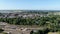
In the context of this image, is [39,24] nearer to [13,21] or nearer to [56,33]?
[13,21]

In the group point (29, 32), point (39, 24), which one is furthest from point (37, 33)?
point (39, 24)

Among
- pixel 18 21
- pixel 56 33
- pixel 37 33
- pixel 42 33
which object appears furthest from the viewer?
pixel 18 21

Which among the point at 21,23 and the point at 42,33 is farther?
the point at 21,23

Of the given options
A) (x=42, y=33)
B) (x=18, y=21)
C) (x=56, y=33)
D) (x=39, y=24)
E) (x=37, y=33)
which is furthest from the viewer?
(x=18, y=21)

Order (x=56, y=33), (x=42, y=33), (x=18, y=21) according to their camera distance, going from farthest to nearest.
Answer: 1. (x=18, y=21)
2. (x=56, y=33)
3. (x=42, y=33)

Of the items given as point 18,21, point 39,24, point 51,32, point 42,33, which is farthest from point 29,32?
point 18,21

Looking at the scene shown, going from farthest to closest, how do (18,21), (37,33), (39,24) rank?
(18,21)
(39,24)
(37,33)

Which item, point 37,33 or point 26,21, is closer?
point 37,33

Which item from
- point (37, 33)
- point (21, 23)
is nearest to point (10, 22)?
point (21, 23)

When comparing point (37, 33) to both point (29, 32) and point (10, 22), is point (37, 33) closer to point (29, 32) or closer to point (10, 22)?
point (29, 32)
